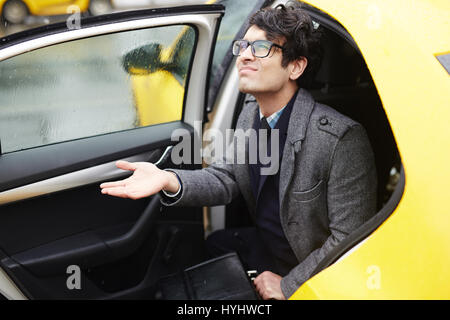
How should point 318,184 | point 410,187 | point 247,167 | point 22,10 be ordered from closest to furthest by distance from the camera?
point 410,187
point 318,184
point 247,167
point 22,10

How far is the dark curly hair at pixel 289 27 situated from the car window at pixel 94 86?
42 centimetres

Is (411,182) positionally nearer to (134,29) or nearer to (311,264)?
(311,264)

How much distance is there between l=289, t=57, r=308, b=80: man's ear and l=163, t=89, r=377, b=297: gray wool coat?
7cm

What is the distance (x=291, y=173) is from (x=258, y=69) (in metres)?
0.43

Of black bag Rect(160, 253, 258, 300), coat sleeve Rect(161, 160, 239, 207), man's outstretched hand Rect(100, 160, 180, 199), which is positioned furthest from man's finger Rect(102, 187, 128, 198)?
black bag Rect(160, 253, 258, 300)

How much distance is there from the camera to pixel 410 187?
128cm

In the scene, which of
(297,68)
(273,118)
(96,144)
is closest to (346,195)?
(273,118)

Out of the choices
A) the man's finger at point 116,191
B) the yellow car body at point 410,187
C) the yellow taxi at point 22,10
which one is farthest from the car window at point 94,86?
the yellow car body at point 410,187

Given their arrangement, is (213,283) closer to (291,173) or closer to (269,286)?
(269,286)

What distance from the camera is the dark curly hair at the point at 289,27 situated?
6.28ft

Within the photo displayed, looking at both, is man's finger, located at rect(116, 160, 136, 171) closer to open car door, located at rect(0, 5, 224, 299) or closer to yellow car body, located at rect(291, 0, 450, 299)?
→ open car door, located at rect(0, 5, 224, 299)

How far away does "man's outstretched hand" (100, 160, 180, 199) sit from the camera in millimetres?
1676

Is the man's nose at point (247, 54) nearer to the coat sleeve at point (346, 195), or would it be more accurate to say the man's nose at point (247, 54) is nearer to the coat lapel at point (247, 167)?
the coat lapel at point (247, 167)

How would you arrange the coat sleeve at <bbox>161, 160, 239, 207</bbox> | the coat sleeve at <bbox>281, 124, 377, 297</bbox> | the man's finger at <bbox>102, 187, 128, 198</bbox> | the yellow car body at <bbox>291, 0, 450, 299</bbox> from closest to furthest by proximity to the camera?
the yellow car body at <bbox>291, 0, 450, 299</bbox>
the man's finger at <bbox>102, 187, 128, 198</bbox>
the coat sleeve at <bbox>281, 124, 377, 297</bbox>
the coat sleeve at <bbox>161, 160, 239, 207</bbox>
